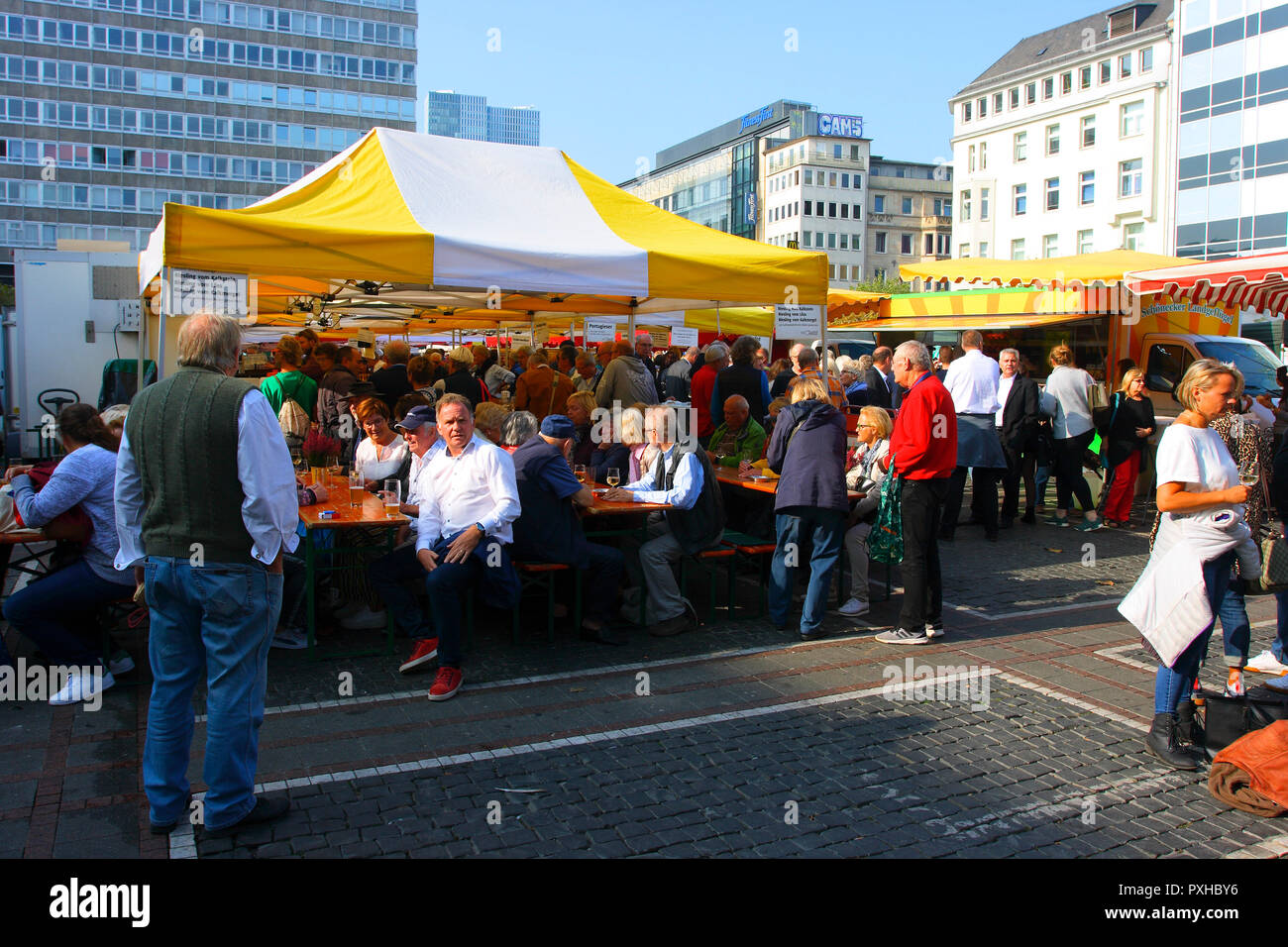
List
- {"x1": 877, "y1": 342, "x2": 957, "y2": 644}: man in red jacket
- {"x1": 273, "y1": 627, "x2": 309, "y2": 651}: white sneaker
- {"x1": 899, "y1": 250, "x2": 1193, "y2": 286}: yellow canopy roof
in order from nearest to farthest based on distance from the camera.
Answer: {"x1": 273, "y1": 627, "x2": 309, "y2": 651}: white sneaker < {"x1": 877, "y1": 342, "x2": 957, "y2": 644}: man in red jacket < {"x1": 899, "y1": 250, "x2": 1193, "y2": 286}: yellow canopy roof

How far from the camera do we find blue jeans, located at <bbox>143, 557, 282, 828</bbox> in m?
3.57

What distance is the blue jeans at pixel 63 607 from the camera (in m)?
5.02

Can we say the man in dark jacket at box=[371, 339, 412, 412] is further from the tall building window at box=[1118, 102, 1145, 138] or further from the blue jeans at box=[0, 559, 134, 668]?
the tall building window at box=[1118, 102, 1145, 138]

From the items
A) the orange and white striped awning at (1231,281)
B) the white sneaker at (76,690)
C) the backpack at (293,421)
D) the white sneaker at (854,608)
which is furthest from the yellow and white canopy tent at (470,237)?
the orange and white striped awning at (1231,281)

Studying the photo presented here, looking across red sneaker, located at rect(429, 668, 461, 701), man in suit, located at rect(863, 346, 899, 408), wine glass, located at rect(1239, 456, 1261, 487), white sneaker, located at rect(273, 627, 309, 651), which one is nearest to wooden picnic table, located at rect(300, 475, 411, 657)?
white sneaker, located at rect(273, 627, 309, 651)

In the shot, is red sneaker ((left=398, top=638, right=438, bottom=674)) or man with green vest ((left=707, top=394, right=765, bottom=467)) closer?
red sneaker ((left=398, top=638, right=438, bottom=674))

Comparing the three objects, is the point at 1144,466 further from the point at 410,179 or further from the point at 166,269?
the point at 166,269

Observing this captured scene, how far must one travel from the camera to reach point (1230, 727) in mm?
4512

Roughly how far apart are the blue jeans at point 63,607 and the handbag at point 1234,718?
211 inches

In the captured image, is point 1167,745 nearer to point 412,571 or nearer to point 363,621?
point 412,571

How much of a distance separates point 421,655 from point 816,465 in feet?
8.80

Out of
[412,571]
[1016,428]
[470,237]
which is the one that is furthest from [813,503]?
[1016,428]

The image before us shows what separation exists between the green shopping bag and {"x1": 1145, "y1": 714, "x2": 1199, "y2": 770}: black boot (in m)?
2.11
